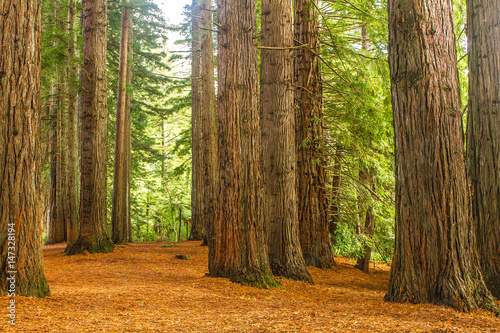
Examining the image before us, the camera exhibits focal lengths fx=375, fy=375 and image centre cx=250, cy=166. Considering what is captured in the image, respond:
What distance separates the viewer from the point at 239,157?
5.79m

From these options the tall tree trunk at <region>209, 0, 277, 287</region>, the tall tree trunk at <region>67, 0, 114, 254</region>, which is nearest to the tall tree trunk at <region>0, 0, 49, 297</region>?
the tall tree trunk at <region>209, 0, 277, 287</region>

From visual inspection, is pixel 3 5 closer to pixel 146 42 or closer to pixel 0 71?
pixel 0 71

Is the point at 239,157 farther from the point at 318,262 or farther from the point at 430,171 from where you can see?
the point at 318,262

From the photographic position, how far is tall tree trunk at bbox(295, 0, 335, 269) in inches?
342

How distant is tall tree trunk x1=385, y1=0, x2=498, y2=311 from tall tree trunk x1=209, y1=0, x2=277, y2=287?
6.98ft

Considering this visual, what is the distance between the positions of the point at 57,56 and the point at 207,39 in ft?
14.0

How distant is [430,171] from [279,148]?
10.5 feet

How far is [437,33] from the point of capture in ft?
14.7

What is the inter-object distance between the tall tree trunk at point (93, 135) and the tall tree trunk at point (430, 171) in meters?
7.78

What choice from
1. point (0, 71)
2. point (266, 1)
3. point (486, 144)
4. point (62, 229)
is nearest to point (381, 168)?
point (486, 144)

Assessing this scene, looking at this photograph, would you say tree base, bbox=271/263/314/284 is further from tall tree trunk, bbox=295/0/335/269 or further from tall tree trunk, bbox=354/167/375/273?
tall tree trunk, bbox=354/167/375/273

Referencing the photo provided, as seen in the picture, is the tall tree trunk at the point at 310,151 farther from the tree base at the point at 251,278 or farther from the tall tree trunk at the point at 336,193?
the tree base at the point at 251,278

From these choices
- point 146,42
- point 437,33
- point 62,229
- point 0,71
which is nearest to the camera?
point 0,71

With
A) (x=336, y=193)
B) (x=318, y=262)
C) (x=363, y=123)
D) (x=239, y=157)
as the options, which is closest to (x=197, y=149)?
(x=336, y=193)
